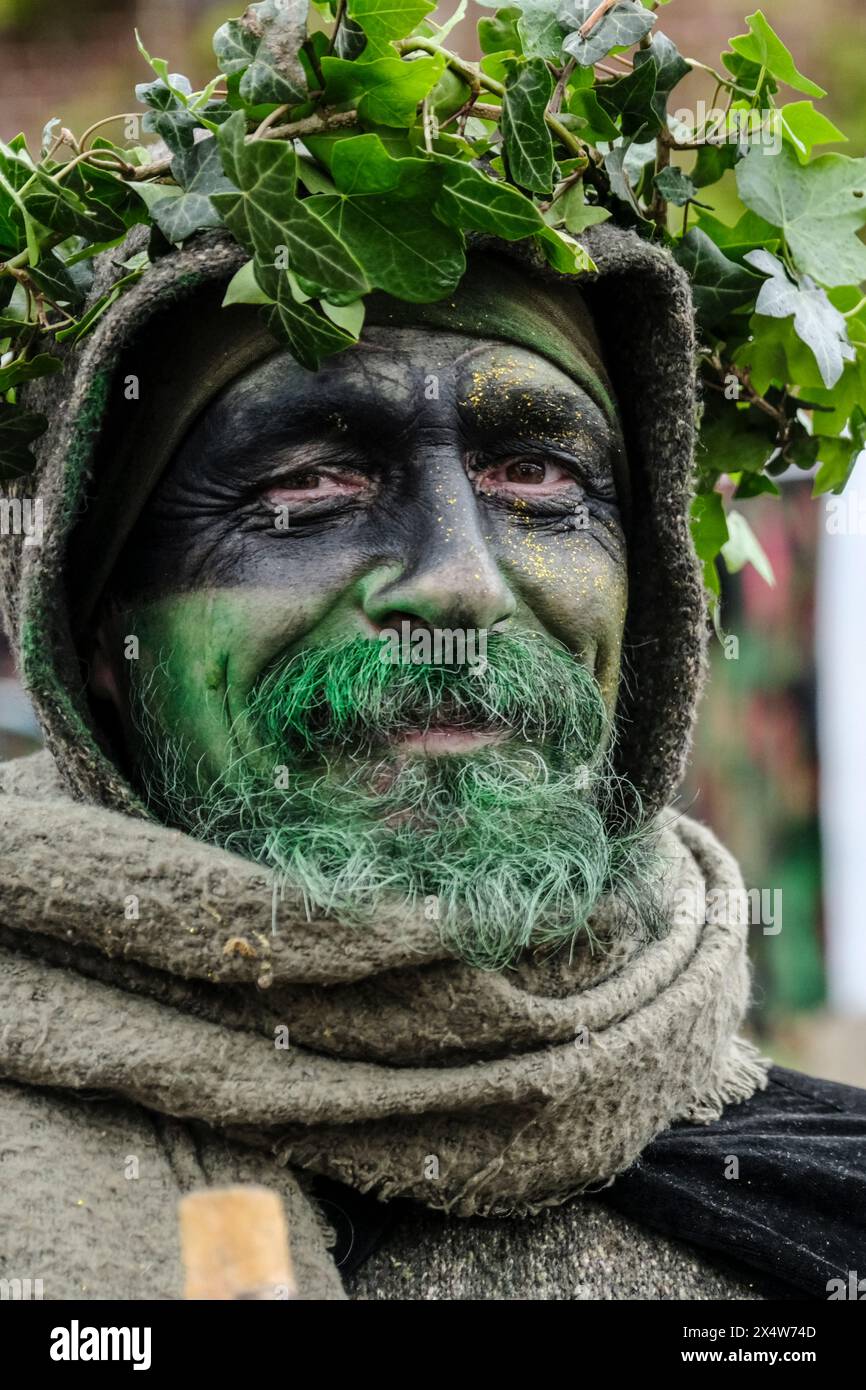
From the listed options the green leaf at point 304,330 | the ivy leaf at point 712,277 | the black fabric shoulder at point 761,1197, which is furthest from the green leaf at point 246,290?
the black fabric shoulder at point 761,1197

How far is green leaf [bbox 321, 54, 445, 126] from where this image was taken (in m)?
1.98

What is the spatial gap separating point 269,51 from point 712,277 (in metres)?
0.83

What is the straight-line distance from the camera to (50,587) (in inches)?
86.7

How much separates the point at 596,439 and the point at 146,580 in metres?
0.72

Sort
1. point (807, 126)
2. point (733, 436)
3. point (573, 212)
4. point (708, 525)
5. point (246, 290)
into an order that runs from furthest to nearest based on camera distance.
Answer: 1. point (708, 525)
2. point (733, 436)
3. point (807, 126)
4. point (573, 212)
5. point (246, 290)

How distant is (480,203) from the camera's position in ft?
6.69

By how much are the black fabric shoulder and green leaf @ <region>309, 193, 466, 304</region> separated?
1240mm

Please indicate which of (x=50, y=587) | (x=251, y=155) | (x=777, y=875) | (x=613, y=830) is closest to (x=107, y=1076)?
(x=50, y=587)

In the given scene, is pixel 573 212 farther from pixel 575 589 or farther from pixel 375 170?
pixel 575 589

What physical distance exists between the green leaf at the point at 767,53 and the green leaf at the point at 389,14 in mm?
573

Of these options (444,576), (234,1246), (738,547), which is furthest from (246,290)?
(738,547)

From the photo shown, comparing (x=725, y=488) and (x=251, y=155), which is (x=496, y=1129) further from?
(x=725, y=488)

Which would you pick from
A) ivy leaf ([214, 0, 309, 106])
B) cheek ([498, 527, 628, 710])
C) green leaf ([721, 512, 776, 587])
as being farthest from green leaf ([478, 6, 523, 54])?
green leaf ([721, 512, 776, 587])

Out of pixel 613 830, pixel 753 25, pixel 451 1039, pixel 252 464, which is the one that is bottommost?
pixel 451 1039
